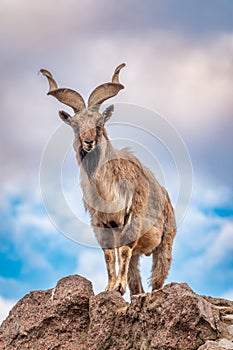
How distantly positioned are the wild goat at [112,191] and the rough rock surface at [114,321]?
1.13 m

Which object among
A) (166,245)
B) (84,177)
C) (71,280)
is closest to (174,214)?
(166,245)

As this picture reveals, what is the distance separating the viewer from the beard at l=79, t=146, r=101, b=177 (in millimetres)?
13664

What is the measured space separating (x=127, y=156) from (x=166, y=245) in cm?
232

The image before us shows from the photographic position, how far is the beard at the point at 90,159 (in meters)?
13.7

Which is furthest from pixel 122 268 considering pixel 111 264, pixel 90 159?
pixel 90 159

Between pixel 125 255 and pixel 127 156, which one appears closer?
pixel 125 255

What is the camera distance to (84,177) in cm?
1411

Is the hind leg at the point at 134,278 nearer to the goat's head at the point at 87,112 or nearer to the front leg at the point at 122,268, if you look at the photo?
the front leg at the point at 122,268

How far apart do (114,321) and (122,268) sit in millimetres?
1904

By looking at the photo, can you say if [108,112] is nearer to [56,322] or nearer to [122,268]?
[122,268]

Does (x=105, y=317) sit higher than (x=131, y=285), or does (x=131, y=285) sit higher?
(x=131, y=285)

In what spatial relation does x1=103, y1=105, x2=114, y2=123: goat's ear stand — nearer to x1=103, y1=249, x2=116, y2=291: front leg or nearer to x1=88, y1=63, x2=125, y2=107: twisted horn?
x1=88, y1=63, x2=125, y2=107: twisted horn

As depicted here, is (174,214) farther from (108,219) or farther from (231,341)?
(231,341)

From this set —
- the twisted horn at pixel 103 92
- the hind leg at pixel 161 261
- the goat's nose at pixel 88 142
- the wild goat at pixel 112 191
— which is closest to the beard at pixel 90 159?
the wild goat at pixel 112 191
